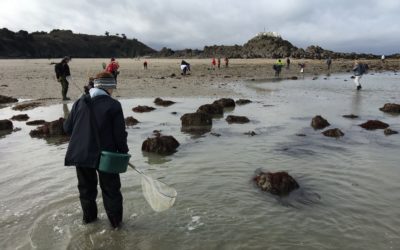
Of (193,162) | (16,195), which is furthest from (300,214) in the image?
(16,195)

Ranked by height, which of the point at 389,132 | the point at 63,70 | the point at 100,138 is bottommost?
the point at 389,132

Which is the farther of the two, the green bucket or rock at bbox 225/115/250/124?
rock at bbox 225/115/250/124

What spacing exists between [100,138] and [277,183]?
3.46 metres

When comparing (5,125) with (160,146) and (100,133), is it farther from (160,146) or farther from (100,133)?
(100,133)

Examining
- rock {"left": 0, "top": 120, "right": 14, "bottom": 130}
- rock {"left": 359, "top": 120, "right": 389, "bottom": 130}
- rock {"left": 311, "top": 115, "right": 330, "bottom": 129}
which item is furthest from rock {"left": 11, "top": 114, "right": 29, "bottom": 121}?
rock {"left": 359, "top": 120, "right": 389, "bottom": 130}

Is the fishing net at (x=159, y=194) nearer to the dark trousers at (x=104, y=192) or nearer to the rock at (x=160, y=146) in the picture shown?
the dark trousers at (x=104, y=192)

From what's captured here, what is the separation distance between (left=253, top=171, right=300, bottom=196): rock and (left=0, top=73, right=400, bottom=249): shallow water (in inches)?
5.8

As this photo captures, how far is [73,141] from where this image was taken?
5969 millimetres

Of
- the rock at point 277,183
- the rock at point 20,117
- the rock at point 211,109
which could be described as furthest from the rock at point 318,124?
the rock at point 20,117

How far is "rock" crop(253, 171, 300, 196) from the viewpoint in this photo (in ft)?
25.4

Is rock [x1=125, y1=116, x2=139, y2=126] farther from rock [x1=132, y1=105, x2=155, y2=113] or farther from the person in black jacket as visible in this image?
the person in black jacket

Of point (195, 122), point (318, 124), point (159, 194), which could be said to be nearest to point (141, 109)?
point (195, 122)

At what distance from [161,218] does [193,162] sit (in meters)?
3.31

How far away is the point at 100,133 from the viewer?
580 cm
